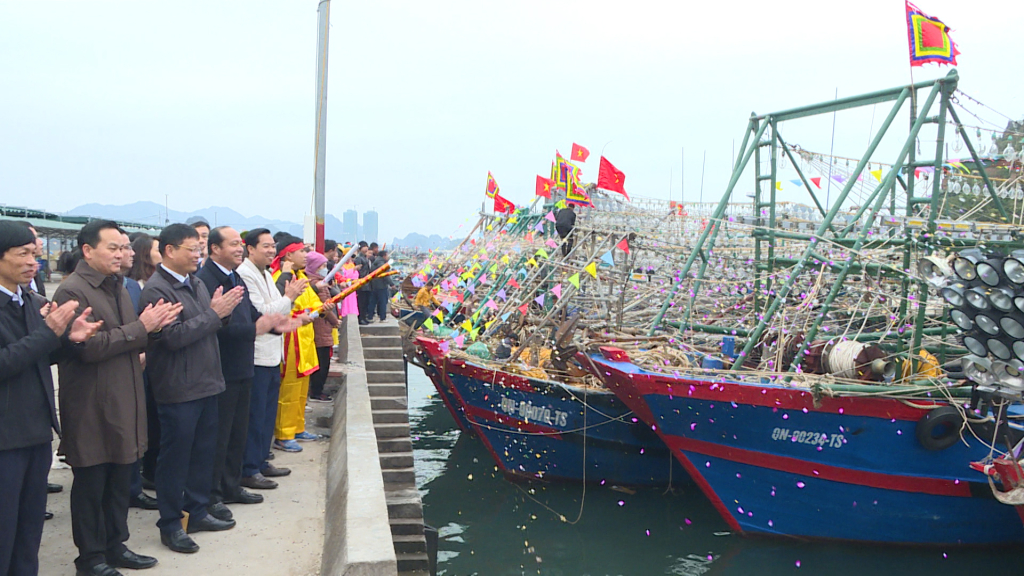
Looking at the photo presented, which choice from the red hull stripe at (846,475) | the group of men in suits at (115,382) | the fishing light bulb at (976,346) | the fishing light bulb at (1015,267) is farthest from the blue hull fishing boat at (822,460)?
the group of men in suits at (115,382)

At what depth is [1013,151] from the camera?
9086 millimetres

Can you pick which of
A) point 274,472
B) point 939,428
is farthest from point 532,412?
point 274,472

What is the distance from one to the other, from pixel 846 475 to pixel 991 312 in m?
2.89

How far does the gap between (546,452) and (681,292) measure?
3.16 m

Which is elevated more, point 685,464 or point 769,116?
point 769,116

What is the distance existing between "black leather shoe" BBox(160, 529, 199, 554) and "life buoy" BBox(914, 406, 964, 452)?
7.11 meters

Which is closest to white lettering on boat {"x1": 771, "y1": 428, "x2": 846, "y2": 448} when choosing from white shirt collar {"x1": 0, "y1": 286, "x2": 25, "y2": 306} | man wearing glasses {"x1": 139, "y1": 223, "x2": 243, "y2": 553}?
man wearing glasses {"x1": 139, "y1": 223, "x2": 243, "y2": 553}

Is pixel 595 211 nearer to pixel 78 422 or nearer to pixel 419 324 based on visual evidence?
pixel 419 324

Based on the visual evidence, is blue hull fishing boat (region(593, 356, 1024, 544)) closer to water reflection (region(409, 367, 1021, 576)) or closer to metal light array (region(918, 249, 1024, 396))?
water reflection (region(409, 367, 1021, 576))

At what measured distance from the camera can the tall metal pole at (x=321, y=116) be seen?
898cm

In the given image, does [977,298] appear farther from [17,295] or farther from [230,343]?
[17,295]

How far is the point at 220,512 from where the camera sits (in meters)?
4.77

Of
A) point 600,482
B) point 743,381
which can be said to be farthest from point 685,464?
point 600,482

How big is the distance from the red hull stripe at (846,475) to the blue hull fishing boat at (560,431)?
2155 mm
